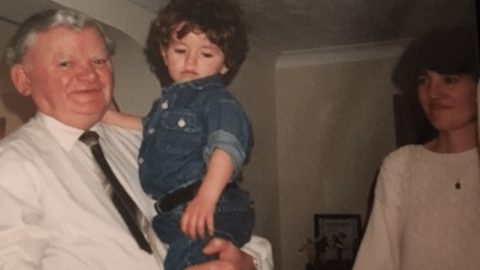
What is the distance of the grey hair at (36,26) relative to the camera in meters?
0.57

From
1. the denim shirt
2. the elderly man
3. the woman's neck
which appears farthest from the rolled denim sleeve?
the woman's neck

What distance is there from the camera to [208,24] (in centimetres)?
65

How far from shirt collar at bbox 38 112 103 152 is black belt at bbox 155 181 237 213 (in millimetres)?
131

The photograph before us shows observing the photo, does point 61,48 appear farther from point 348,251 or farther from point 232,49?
point 348,251

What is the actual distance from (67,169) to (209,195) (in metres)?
0.17

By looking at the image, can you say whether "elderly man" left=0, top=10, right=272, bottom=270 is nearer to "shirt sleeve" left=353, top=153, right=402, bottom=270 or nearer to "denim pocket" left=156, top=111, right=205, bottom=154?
"denim pocket" left=156, top=111, right=205, bottom=154

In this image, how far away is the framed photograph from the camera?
0.83 meters

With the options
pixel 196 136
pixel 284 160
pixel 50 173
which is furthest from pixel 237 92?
pixel 50 173

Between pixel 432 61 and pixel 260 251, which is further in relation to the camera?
pixel 432 61

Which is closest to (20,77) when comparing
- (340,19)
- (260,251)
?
(260,251)

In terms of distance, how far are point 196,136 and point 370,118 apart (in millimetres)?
393

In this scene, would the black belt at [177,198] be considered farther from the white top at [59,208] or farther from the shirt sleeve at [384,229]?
the shirt sleeve at [384,229]

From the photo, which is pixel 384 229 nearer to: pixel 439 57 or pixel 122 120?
pixel 439 57

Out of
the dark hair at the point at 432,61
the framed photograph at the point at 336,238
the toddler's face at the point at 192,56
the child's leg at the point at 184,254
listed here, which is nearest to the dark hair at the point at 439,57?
the dark hair at the point at 432,61
